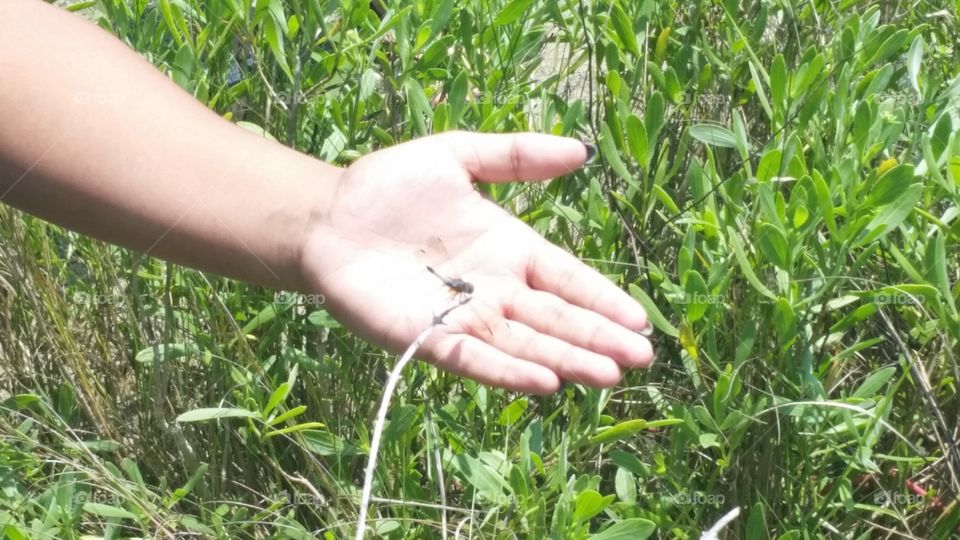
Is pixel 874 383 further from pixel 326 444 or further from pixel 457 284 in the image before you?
pixel 326 444

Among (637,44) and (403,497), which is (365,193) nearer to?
(403,497)

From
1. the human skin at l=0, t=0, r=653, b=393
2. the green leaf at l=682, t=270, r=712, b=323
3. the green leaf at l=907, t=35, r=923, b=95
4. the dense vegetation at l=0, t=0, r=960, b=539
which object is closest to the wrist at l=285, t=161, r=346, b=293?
the human skin at l=0, t=0, r=653, b=393

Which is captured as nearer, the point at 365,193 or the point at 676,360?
the point at 365,193

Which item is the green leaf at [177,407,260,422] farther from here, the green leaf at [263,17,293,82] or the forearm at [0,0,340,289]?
the green leaf at [263,17,293,82]

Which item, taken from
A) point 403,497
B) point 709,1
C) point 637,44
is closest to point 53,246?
point 403,497

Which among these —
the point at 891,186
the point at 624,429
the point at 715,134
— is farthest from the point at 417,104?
the point at 891,186

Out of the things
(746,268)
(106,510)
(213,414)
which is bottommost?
(106,510)
